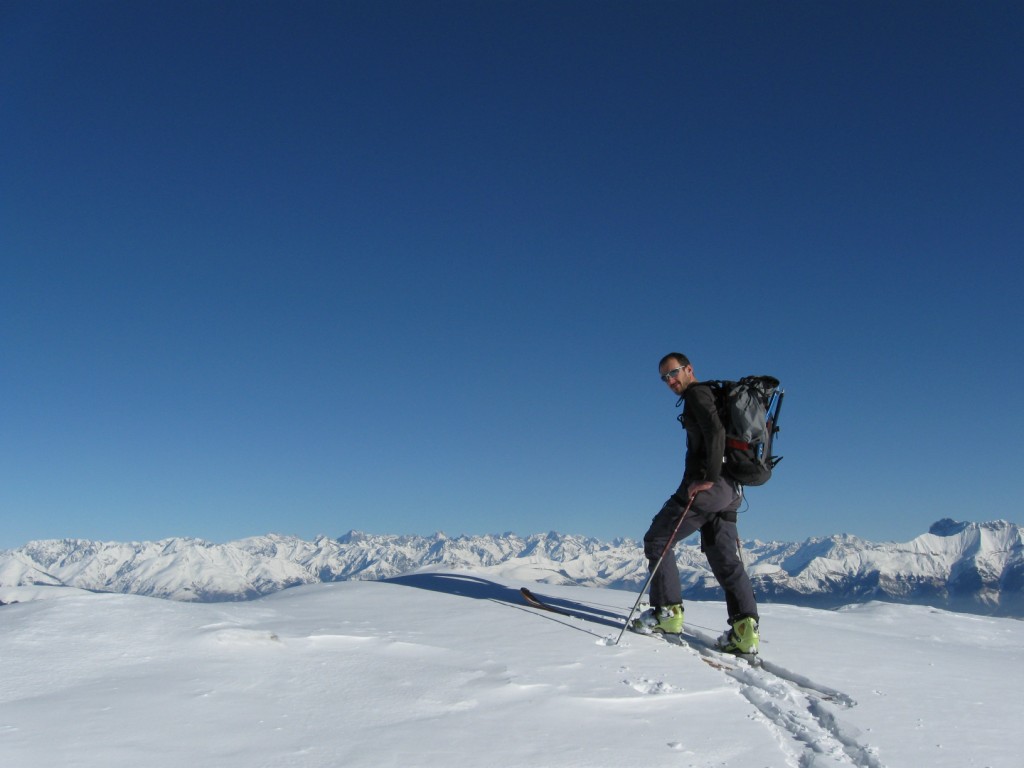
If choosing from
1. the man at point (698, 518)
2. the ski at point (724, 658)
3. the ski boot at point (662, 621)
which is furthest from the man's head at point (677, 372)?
the ski at point (724, 658)

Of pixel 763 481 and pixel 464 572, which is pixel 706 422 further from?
pixel 464 572

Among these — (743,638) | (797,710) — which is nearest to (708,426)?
(743,638)

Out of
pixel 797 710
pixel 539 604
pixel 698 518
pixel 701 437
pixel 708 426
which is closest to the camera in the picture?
pixel 797 710

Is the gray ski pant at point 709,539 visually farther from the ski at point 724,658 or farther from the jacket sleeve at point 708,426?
the ski at point 724,658

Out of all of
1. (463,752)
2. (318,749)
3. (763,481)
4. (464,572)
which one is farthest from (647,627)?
(464,572)

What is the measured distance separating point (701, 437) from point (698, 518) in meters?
0.95

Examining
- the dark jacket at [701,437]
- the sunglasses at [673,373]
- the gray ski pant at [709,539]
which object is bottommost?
the gray ski pant at [709,539]

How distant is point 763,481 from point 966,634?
516 centimetres

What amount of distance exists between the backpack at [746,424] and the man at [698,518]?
0.20 m

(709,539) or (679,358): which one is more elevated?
(679,358)

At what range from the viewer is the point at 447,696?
4.42m

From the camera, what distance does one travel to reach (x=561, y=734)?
151 inches

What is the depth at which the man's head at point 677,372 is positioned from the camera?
7664mm

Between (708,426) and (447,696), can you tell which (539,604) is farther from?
(447,696)
